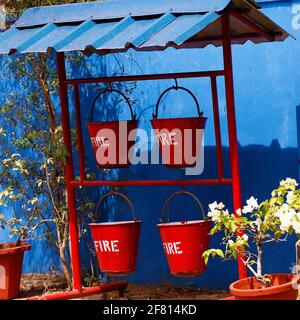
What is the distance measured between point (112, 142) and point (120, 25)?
1.00 meters

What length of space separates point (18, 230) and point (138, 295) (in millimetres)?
1130

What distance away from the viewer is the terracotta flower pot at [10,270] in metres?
6.82

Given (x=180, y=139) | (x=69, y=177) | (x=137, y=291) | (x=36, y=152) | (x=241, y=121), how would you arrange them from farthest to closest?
(x=36, y=152)
(x=137, y=291)
(x=241, y=121)
(x=69, y=177)
(x=180, y=139)

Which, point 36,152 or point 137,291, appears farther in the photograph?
point 36,152

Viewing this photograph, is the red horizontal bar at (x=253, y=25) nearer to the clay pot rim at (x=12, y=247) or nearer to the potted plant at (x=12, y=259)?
the potted plant at (x=12, y=259)

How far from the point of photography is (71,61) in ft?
23.7

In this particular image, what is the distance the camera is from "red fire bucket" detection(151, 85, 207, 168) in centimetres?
588

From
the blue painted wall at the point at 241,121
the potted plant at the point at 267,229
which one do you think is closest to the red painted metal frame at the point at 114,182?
the potted plant at the point at 267,229

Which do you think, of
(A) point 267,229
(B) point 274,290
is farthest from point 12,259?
(B) point 274,290

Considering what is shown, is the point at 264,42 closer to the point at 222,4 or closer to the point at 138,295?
the point at 222,4

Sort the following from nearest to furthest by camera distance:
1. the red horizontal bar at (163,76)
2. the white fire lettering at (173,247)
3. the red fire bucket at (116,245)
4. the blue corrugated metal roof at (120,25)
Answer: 1. the blue corrugated metal roof at (120,25)
2. the red horizontal bar at (163,76)
3. the white fire lettering at (173,247)
4. the red fire bucket at (116,245)

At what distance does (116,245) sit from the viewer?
20.1 feet

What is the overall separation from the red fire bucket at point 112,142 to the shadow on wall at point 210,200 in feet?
2.85

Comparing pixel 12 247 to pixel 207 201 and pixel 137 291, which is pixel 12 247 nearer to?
pixel 137 291
